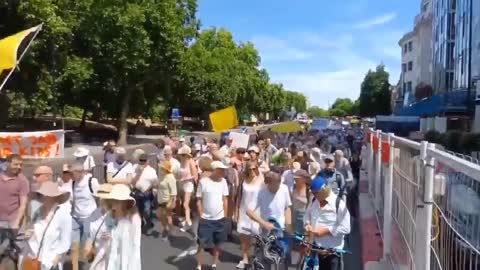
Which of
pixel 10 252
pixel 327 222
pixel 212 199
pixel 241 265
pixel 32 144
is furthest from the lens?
pixel 32 144

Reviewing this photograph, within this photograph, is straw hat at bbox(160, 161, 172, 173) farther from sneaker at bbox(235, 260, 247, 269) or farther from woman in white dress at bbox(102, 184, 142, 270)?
woman in white dress at bbox(102, 184, 142, 270)

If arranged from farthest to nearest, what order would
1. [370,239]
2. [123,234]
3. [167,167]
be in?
[167,167] → [370,239] → [123,234]

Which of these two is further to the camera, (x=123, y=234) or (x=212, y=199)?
(x=212, y=199)

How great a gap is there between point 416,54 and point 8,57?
9381 centimetres

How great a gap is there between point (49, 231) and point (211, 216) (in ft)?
9.72

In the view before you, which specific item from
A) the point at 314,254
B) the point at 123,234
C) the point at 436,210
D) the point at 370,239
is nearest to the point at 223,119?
the point at 370,239

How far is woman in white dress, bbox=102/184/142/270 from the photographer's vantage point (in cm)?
532

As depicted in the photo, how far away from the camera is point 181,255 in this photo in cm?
952

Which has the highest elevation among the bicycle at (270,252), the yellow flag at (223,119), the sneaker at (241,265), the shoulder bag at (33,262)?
the yellow flag at (223,119)

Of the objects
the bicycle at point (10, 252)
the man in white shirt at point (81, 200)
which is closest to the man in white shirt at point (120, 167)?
the man in white shirt at point (81, 200)

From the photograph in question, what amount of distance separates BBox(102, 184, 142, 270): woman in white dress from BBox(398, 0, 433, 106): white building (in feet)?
244

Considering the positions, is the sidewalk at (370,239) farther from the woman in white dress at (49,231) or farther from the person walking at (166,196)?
the woman in white dress at (49,231)

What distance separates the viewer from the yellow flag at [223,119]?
18406 mm

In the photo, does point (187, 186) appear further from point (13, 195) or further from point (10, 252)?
point (10, 252)
